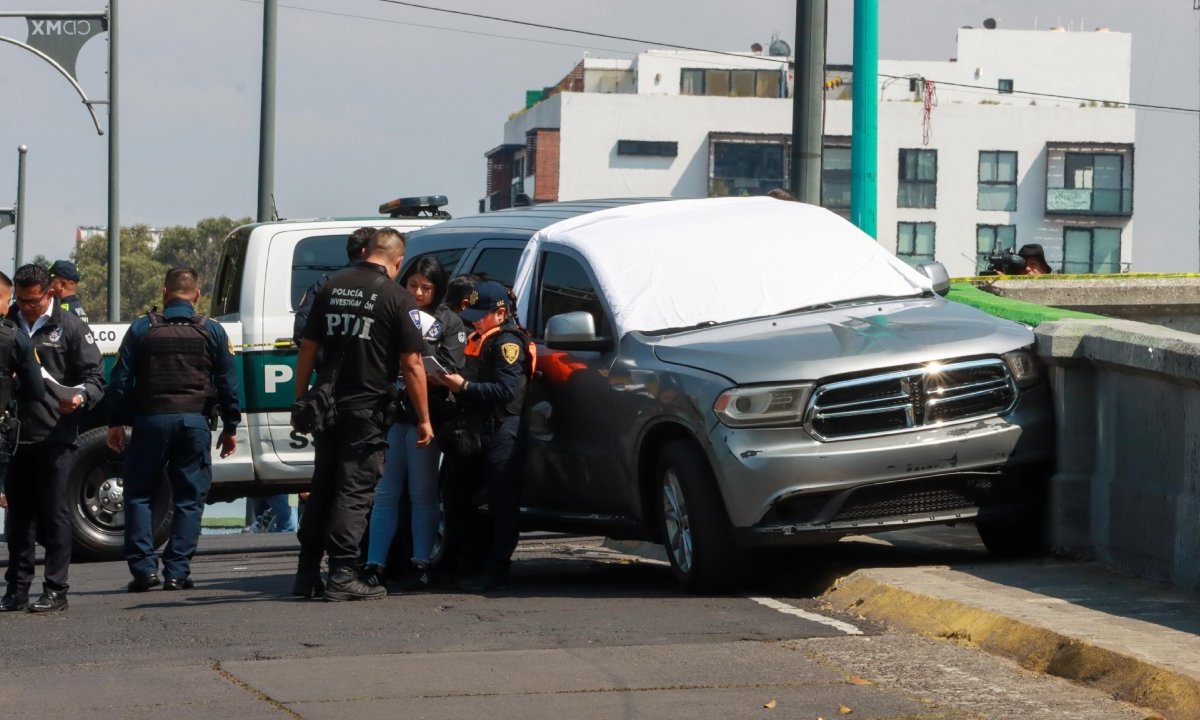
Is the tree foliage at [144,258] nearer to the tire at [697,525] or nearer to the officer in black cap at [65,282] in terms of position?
the officer in black cap at [65,282]

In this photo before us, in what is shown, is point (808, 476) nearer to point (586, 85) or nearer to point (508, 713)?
point (508, 713)

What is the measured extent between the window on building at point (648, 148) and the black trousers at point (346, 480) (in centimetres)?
7591

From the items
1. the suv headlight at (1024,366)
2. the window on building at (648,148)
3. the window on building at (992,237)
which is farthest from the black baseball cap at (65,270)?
the window on building at (992,237)

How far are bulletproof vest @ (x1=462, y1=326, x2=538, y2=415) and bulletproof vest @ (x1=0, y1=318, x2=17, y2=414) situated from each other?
7.13 ft

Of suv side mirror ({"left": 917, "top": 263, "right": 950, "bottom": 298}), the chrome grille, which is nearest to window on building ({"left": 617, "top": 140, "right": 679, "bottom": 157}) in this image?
suv side mirror ({"left": 917, "top": 263, "right": 950, "bottom": 298})

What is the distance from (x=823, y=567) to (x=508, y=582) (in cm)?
168

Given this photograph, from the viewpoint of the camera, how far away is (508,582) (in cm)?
1040

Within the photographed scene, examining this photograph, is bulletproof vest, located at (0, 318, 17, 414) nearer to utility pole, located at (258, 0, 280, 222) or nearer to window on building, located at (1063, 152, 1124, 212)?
utility pole, located at (258, 0, 280, 222)

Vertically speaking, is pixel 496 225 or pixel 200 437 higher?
pixel 496 225

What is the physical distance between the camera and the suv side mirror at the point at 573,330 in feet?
31.5

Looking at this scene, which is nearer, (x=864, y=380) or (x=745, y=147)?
(x=864, y=380)

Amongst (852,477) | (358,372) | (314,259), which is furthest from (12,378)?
(314,259)

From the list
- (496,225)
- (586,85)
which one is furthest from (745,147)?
(496,225)

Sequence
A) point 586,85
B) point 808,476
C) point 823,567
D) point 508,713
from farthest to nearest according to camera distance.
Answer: point 586,85, point 823,567, point 808,476, point 508,713
